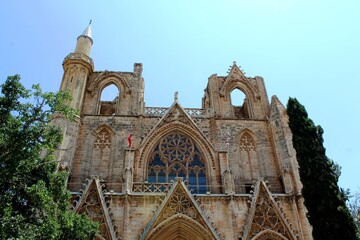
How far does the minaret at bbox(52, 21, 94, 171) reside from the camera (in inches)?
605

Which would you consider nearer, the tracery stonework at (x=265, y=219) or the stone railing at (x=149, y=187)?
the tracery stonework at (x=265, y=219)

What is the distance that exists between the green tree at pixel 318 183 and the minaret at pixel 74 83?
10111mm

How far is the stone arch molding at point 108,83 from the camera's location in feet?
63.4

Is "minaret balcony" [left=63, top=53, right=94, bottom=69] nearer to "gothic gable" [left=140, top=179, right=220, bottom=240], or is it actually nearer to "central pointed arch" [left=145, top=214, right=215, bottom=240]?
"gothic gable" [left=140, top=179, right=220, bottom=240]

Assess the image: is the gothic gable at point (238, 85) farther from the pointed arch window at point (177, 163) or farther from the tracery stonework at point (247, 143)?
the pointed arch window at point (177, 163)

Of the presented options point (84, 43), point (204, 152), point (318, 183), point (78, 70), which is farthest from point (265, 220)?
point (84, 43)

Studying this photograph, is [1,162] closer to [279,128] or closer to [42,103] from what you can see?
[42,103]

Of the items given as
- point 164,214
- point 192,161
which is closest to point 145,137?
point 192,161

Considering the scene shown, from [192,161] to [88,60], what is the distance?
916 cm

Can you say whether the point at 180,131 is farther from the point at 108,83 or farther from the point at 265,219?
the point at 265,219

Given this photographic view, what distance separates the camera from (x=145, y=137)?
1638 centimetres

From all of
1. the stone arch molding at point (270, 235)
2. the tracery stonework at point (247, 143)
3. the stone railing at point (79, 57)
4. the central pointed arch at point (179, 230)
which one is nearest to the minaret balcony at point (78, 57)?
the stone railing at point (79, 57)

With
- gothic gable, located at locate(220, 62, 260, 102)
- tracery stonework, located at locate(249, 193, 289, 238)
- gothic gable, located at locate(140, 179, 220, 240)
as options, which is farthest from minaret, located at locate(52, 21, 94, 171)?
tracery stonework, located at locate(249, 193, 289, 238)

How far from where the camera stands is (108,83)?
20.0 m
